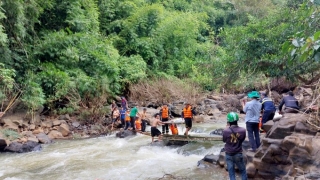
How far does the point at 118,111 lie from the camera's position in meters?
16.9

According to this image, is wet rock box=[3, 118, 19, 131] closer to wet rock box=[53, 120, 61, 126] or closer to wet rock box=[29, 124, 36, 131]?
wet rock box=[29, 124, 36, 131]

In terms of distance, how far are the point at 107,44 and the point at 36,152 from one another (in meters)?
9.89

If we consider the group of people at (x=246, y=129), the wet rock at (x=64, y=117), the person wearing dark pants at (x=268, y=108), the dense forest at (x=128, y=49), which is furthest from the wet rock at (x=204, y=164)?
the wet rock at (x=64, y=117)

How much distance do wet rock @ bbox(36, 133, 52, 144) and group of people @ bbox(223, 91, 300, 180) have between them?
924 cm

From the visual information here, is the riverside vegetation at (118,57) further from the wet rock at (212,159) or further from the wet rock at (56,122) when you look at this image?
the wet rock at (212,159)

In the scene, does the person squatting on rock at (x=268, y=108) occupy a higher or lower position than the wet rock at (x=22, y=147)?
higher

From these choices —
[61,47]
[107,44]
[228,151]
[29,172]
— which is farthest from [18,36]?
[228,151]

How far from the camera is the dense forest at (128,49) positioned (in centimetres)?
970

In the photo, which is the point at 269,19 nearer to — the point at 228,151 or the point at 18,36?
the point at 228,151

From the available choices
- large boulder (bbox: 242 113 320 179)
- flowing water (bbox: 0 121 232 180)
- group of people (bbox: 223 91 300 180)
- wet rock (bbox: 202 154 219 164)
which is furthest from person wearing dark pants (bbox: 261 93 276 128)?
flowing water (bbox: 0 121 232 180)

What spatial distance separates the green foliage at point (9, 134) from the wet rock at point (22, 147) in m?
0.95

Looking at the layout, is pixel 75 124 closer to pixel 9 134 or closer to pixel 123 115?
pixel 123 115

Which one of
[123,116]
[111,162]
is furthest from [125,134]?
[111,162]

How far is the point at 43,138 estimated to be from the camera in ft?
46.0
